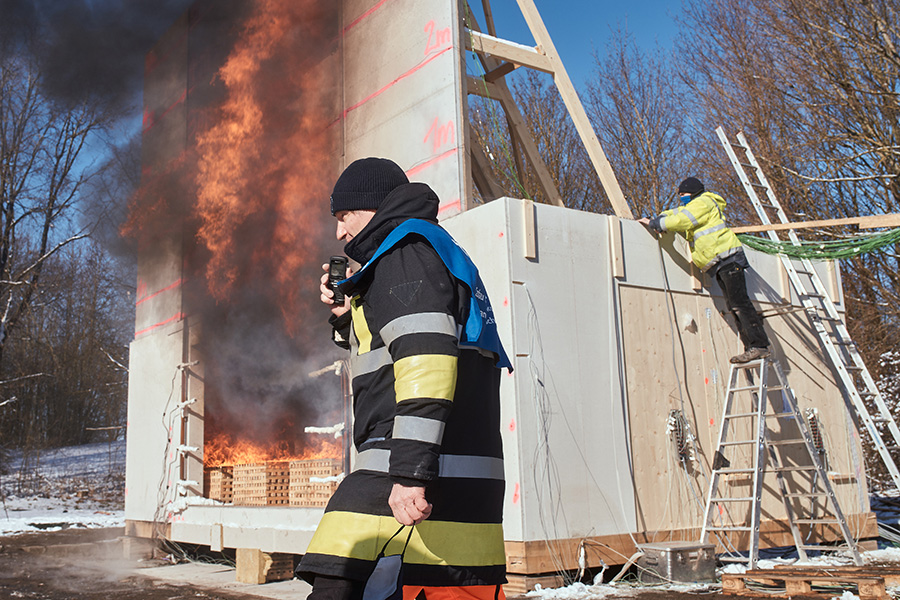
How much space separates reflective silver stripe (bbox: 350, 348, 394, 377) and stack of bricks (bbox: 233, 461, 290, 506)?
7113 millimetres

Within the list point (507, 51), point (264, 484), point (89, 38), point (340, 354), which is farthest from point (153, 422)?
point (507, 51)

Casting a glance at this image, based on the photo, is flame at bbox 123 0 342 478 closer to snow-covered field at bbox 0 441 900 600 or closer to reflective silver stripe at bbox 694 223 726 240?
reflective silver stripe at bbox 694 223 726 240

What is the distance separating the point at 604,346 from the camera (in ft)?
23.7

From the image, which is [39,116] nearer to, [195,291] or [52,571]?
[195,291]

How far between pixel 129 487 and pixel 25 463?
12980 mm

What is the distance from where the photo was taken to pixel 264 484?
8.95 metres

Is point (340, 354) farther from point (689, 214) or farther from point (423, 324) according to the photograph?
point (423, 324)

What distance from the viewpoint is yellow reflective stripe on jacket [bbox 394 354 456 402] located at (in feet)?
6.54

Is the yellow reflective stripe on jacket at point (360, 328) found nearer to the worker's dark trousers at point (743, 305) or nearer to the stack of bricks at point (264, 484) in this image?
the worker's dark trousers at point (743, 305)

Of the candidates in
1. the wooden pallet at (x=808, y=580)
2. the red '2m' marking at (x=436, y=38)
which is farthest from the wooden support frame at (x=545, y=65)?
the wooden pallet at (x=808, y=580)

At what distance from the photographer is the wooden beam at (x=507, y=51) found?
816 cm

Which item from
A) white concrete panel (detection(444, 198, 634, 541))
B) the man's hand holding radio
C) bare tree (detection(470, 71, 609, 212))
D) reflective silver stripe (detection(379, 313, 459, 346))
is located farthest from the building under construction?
bare tree (detection(470, 71, 609, 212))

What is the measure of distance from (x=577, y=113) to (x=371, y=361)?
22.5 feet

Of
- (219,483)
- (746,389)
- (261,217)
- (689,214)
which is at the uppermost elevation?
(261,217)
